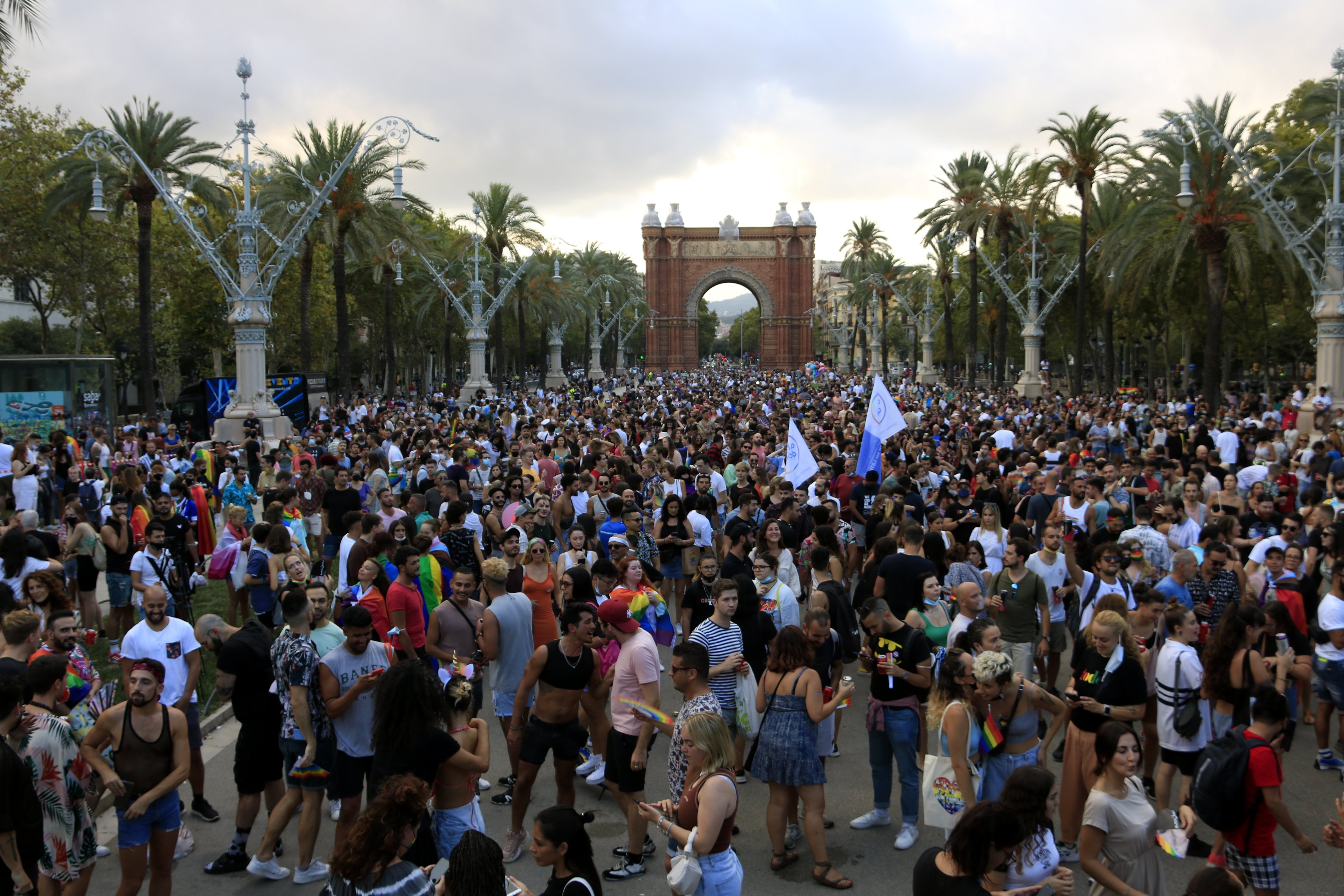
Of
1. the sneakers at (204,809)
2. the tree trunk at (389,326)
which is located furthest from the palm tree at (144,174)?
the sneakers at (204,809)

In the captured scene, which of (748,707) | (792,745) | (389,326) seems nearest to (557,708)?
(748,707)

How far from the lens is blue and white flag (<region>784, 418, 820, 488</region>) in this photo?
12.0 m

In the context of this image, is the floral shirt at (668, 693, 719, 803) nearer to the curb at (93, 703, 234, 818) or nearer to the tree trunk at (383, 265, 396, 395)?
the curb at (93, 703, 234, 818)

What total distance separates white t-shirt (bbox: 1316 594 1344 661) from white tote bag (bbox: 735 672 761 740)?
147 inches

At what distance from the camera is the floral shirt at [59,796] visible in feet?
14.5

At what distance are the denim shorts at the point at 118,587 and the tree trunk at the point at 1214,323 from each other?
24954 millimetres

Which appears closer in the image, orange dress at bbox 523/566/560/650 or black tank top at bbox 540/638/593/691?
black tank top at bbox 540/638/593/691

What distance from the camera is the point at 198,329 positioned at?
4669 cm

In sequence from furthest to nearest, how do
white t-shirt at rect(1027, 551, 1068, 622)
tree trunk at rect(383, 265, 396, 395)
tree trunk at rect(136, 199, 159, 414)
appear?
1. tree trunk at rect(383, 265, 396, 395)
2. tree trunk at rect(136, 199, 159, 414)
3. white t-shirt at rect(1027, 551, 1068, 622)

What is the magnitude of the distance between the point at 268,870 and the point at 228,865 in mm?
279

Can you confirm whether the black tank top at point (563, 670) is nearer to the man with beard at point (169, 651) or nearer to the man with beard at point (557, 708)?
→ the man with beard at point (557, 708)

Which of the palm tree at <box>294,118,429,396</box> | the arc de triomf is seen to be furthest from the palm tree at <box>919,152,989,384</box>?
the arc de triomf

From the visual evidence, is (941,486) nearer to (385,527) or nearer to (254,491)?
(385,527)

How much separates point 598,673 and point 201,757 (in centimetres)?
260
